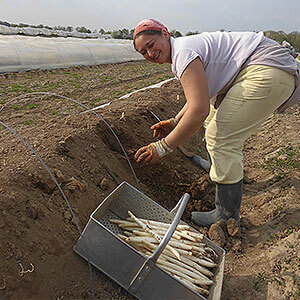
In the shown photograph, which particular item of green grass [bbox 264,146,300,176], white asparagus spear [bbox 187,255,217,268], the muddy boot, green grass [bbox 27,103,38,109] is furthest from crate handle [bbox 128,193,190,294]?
green grass [bbox 27,103,38,109]

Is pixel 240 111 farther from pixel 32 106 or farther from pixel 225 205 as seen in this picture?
Result: pixel 32 106

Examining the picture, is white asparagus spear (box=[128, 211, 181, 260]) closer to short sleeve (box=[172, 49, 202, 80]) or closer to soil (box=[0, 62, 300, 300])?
soil (box=[0, 62, 300, 300])

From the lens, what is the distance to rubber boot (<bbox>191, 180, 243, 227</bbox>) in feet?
8.37

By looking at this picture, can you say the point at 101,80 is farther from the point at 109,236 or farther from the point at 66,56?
the point at 109,236

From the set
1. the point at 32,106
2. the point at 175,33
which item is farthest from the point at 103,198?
the point at 175,33

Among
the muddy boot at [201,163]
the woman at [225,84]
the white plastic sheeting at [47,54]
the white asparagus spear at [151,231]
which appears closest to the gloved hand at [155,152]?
the woman at [225,84]

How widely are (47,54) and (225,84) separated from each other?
367 inches

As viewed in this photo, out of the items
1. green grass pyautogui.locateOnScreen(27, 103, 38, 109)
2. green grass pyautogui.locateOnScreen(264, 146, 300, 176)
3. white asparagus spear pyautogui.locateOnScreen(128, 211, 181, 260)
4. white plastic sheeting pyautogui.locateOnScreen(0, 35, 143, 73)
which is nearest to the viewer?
white asparagus spear pyautogui.locateOnScreen(128, 211, 181, 260)

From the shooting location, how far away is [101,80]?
9078 mm

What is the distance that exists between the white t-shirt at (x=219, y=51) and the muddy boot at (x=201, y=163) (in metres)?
1.56

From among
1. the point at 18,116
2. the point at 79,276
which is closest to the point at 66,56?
the point at 18,116

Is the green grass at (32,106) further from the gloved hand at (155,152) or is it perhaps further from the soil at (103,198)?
the gloved hand at (155,152)

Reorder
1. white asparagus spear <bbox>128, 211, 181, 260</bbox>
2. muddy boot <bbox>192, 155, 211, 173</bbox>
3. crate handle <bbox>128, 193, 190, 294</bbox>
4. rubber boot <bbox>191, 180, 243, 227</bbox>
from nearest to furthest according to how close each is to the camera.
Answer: crate handle <bbox>128, 193, 190, 294</bbox> < white asparagus spear <bbox>128, 211, 181, 260</bbox> < rubber boot <bbox>191, 180, 243, 227</bbox> < muddy boot <bbox>192, 155, 211, 173</bbox>

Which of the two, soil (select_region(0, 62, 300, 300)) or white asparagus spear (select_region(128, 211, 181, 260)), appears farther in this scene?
white asparagus spear (select_region(128, 211, 181, 260))
